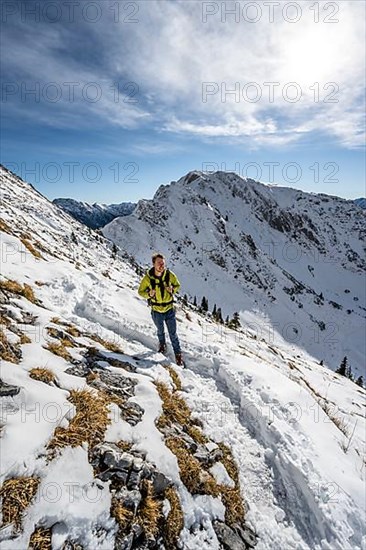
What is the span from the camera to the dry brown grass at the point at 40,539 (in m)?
3.87

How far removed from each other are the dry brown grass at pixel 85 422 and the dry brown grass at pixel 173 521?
5.09 feet

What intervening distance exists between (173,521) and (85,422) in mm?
2206

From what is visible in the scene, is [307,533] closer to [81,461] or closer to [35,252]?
[81,461]

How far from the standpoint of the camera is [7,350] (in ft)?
22.6

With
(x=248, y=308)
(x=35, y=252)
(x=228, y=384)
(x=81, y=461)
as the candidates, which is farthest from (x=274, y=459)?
(x=248, y=308)

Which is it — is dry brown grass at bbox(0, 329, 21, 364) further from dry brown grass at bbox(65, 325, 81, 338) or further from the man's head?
the man's head

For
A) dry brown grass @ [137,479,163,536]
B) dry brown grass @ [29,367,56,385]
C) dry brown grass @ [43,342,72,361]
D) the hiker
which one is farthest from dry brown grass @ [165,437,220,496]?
the hiker

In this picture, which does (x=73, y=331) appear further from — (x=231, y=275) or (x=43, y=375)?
(x=231, y=275)

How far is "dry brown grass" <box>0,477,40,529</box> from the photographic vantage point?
400cm

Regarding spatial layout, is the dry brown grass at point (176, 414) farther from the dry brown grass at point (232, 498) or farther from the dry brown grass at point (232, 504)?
the dry brown grass at point (232, 504)

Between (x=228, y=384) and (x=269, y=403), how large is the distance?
1.33m

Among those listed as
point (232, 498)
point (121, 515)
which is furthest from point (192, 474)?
point (121, 515)

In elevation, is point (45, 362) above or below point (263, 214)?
below

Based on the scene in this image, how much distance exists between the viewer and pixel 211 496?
560cm
